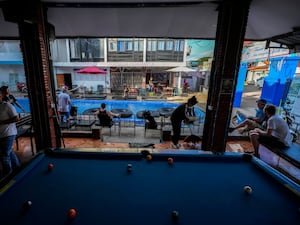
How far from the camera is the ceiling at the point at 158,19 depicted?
317cm

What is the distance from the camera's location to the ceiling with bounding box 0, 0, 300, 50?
317 cm

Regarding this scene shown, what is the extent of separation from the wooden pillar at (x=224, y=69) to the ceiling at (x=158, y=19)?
0.30 metres

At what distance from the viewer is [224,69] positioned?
3.27 m

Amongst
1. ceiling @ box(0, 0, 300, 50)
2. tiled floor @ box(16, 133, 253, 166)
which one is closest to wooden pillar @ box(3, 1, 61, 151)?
ceiling @ box(0, 0, 300, 50)

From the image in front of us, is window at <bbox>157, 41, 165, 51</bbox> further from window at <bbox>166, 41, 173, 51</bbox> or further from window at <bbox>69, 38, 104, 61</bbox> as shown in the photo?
window at <bbox>69, 38, 104, 61</bbox>

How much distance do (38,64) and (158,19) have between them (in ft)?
8.25

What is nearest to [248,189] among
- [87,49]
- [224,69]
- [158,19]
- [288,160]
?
[288,160]

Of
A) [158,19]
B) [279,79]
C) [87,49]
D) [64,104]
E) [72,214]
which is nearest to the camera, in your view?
[72,214]

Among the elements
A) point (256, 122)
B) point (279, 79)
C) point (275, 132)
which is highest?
point (279, 79)

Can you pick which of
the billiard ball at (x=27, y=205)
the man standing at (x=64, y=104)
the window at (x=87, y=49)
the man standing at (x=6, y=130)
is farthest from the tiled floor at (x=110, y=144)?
the window at (x=87, y=49)

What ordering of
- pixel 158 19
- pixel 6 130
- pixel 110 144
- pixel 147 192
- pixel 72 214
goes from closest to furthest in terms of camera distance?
pixel 72 214 < pixel 147 192 < pixel 6 130 < pixel 158 19 < pixel 110 144

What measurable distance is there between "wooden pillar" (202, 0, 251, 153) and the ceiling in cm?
30

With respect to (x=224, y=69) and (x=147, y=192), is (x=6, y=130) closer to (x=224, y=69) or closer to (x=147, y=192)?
(x=147, y=192)

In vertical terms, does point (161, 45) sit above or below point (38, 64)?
above
